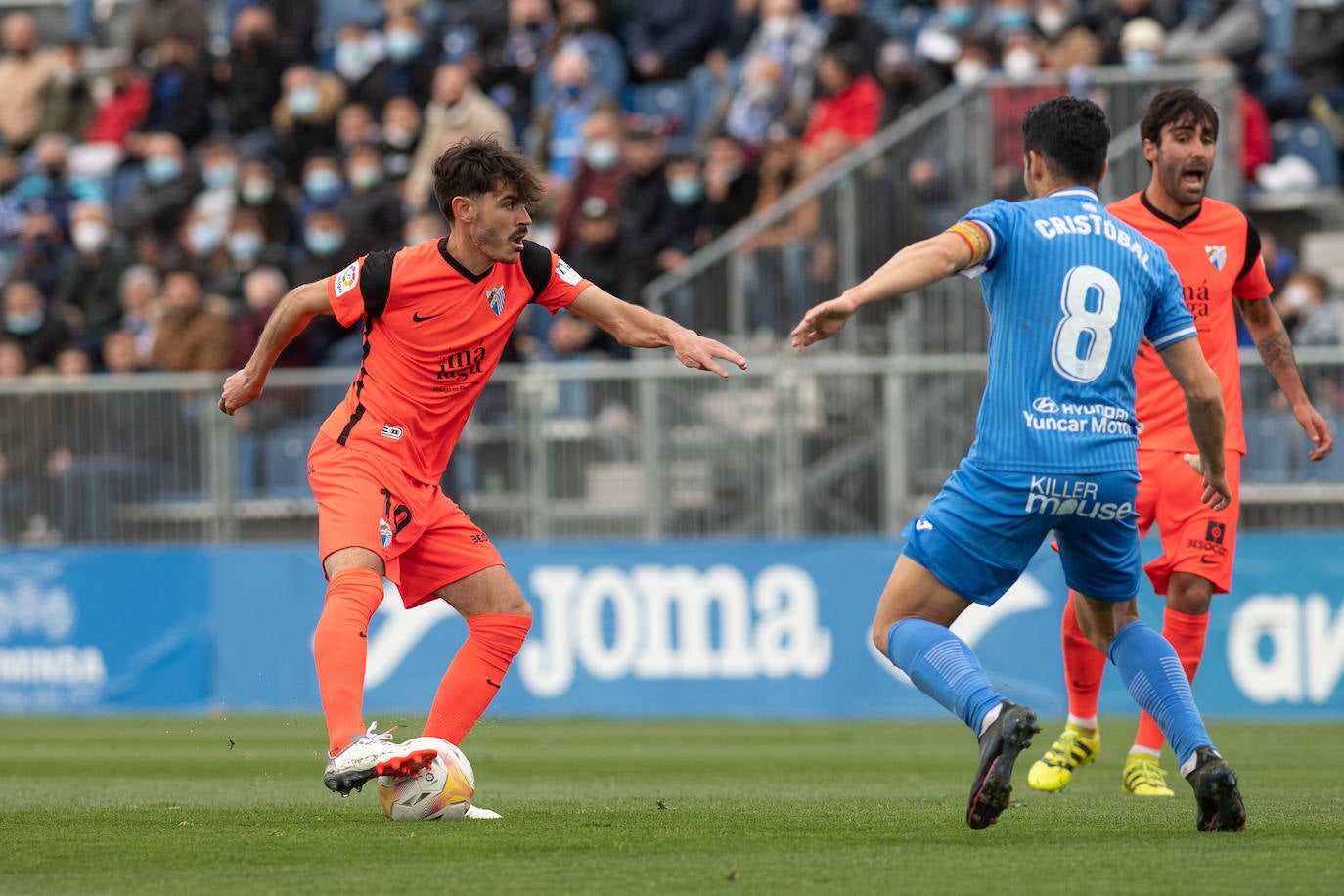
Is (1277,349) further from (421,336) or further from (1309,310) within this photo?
(1309,310)

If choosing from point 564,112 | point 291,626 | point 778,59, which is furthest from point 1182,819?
point 564,112

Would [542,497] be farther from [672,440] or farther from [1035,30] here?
[1035,30]

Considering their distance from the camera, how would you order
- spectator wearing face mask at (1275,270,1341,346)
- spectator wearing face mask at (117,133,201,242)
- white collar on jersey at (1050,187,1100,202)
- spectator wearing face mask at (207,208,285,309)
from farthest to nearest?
spectator wearing face mask at (117,133,201,242), spectator wearing face mask at (207,208,285,309), spectator wearing face mask at (1275,270,1341,346), white collar on jersey at (1050,187,1100,202)

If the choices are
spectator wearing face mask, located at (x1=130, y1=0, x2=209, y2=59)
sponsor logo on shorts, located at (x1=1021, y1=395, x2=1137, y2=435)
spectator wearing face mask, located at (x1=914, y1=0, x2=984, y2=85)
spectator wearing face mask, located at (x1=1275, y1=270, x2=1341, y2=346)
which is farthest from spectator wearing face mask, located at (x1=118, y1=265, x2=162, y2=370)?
sponsor logo on shorts, located at (x1=1021, y1=395, x2=1137, y2=435)

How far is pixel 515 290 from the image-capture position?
7.31 metres

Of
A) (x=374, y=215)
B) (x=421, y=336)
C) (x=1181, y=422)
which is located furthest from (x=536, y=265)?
(x=374, y=215)

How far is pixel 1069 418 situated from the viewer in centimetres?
613

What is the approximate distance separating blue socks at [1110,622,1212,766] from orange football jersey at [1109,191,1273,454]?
5.19 feet

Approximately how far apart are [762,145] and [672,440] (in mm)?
4256

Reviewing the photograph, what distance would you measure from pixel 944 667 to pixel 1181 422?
2534 millimetres

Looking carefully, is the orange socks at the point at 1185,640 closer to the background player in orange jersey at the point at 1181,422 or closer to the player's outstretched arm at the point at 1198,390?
the background player in orange jersey at the point at 1181,422

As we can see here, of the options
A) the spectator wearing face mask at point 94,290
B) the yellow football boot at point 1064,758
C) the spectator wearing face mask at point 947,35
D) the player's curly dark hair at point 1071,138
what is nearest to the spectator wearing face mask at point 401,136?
the spectator wearing face mask at point 94,290

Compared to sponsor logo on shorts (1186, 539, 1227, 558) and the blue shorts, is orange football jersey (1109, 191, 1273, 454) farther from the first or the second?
the blue shorts

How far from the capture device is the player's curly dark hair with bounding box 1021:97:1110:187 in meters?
6.29
